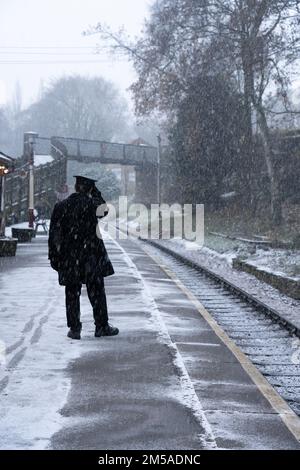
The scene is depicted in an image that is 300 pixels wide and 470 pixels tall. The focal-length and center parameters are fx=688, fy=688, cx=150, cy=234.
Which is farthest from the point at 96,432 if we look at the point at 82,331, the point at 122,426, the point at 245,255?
the point at 245,255

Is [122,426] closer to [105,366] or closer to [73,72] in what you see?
[105,366]

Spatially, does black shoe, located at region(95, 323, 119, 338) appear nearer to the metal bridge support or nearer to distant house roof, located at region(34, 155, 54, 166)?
distant house roof, located at region(34, 155, 54, 166)

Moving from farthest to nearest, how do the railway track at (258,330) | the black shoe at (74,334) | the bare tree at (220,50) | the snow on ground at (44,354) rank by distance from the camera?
the bare tree at (220,50) → the black shoe at (74,334) → the railway track at (258,330) → the snow on ground at (44,354)

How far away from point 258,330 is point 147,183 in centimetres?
5031

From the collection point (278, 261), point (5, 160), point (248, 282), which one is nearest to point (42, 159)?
point (5, 160)

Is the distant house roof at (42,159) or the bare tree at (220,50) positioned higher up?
the bare tree at (220,50)

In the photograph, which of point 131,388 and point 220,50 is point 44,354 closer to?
point 131,388

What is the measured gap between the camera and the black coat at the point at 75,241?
724 centimetres

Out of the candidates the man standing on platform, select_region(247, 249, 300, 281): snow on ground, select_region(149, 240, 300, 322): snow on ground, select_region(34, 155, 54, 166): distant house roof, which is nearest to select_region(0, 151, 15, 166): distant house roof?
select_region(149, 240, 300, 322): snow on ground

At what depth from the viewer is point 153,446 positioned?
4059 mm

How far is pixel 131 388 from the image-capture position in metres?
5.41

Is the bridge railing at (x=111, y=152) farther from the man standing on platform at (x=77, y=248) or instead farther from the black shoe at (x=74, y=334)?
the black shoe at (x=74, y=334)

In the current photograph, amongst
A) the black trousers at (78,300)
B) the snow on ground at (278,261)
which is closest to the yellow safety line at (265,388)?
the black trousers at (78,300)
